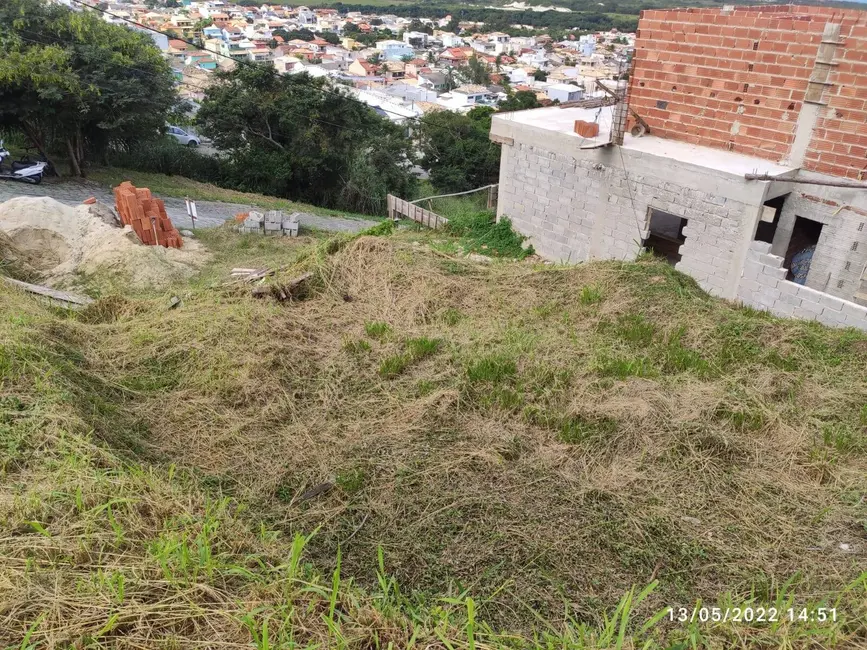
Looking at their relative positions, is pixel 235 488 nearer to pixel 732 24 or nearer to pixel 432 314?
pixel 432 314

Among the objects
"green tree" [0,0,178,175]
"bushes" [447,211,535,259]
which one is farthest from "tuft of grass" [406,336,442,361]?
"green tree" [0,0,178,175]

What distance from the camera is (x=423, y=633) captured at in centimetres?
282

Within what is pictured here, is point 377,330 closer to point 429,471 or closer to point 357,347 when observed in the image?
point 357,347

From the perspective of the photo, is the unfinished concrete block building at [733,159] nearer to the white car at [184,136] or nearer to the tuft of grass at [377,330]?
the tuft of grass at [377,330]

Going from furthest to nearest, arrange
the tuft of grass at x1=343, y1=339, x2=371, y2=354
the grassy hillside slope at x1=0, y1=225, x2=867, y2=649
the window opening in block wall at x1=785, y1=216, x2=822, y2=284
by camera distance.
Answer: the window opening in block wall at x1=785, y1=216, x2=822, y2=284 → the tuft of grass at x1=343, y1=339, x2=371, y2=354 → the grassy hillside slope at x1=0, y1=225, x2=867, y2=649

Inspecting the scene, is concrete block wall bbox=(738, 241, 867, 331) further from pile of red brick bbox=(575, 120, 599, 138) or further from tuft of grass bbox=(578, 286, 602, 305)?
pile of red brick bbox=(575, 120, 599, 138)

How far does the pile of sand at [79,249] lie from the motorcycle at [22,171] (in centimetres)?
705

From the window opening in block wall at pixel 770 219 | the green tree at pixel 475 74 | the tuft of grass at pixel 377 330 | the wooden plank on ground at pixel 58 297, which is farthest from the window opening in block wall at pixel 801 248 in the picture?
the green tree at pixel 475 74

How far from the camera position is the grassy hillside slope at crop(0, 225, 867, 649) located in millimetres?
2934

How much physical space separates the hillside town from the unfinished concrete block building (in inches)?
1466

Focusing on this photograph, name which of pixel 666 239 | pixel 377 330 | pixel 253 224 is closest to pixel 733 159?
pixel 666 239

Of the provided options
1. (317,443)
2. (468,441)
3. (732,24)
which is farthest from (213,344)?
(732,24)

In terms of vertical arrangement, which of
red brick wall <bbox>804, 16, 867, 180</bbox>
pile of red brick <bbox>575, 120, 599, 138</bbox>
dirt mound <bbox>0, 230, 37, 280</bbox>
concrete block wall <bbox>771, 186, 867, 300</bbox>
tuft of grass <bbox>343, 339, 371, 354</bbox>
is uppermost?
red brick wall <bbox>804, 16, 867, 180</bbox>

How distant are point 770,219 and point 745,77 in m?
2.30
